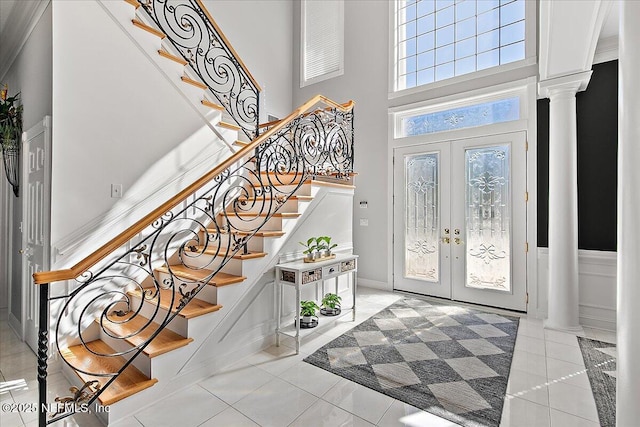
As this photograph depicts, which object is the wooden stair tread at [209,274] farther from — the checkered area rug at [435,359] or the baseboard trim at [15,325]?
the baseboard trim at [15,325]

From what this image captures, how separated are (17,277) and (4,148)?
1578 millimetres

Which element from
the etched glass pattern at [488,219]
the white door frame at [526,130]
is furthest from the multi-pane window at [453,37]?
the etched glass pattern at [488,219]

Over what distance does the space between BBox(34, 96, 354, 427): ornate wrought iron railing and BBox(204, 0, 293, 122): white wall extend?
237cm

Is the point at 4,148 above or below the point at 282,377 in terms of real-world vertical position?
above

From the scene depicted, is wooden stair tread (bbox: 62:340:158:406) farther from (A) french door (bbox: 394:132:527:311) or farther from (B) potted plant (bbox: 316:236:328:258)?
(A) french door (bbox: 394:132:527:311)

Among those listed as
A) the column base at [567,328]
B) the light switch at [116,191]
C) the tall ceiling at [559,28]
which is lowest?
the column base at [567,328]

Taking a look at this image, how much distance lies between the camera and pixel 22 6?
10.5 ft

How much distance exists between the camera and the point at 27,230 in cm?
330

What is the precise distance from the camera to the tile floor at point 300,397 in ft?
6.90

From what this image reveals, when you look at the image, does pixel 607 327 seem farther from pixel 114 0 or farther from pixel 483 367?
pixel 114 0

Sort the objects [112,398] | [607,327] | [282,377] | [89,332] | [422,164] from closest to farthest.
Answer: [112,398] < [282,377] < [89,332] < [607,327] < [422,164]

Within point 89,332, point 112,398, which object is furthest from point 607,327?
point 89,332

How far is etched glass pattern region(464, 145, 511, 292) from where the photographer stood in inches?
171

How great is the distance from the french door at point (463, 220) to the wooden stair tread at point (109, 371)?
3966mm
